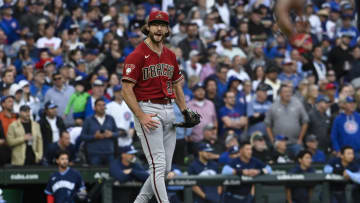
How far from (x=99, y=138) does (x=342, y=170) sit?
3.88 m

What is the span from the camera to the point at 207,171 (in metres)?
11.7

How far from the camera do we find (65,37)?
52.4ft

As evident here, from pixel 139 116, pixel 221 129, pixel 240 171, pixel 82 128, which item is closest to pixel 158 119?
pixel 139 116

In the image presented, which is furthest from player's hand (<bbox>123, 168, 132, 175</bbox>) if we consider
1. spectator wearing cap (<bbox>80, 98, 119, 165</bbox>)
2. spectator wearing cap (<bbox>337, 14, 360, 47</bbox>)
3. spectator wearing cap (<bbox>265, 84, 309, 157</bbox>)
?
spectator wearing cap (<bbox>337, 14, 360, 47</bbox>)

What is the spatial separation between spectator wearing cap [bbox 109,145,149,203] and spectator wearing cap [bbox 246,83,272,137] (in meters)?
3.26

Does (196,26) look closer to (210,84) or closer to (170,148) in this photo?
(210,84)

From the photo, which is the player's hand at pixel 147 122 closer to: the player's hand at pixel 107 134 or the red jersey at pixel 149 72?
the red jersey at pixel 149 72

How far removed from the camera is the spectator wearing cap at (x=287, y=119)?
13805mm

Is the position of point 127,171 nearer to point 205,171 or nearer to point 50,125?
point 205,171

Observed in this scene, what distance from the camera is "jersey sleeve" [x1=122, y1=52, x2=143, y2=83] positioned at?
7680 mm

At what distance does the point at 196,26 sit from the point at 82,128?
15.6 ft

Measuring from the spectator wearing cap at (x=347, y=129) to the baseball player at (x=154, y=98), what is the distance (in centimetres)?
594

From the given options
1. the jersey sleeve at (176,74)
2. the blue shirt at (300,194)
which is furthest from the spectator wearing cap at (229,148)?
the jersey sleeve at (176,74)

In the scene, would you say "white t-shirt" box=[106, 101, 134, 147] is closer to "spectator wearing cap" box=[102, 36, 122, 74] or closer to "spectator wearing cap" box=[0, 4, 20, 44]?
"spectator wearing cap" box=[102, 36, 122, 74]
